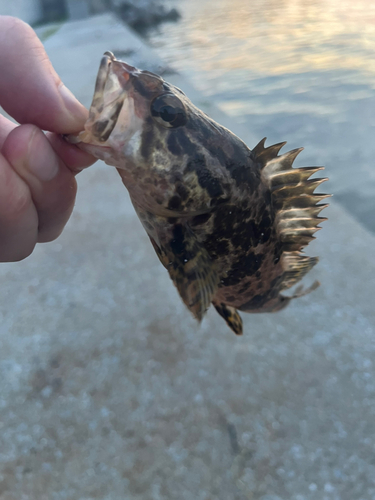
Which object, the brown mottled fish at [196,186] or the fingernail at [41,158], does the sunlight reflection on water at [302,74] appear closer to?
the brown mottled fish at [196,186]

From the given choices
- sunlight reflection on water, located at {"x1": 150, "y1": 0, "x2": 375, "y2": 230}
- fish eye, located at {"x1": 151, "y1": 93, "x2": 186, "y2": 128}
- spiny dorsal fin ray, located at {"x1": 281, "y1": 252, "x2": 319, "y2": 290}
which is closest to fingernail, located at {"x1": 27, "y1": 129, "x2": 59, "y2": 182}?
fish eye, located at {"x1": 151, "y1": 93, "x2": 186, "y2": 128}

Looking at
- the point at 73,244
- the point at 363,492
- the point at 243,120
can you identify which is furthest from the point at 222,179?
the point at 243,120

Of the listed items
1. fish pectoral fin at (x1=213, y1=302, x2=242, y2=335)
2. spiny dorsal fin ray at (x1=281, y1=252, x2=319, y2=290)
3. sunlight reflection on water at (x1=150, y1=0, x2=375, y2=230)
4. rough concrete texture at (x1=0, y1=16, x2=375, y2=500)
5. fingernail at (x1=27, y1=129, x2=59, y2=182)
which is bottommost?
sunlight reflection on water at (x1=150, y1=0, x2=375, y2=230)

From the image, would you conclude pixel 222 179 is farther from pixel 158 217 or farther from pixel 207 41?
pixel 207 41

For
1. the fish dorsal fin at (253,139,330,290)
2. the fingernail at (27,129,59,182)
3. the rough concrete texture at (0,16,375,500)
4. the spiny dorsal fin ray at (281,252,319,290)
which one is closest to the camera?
the fingernail at (27,129,59,182)

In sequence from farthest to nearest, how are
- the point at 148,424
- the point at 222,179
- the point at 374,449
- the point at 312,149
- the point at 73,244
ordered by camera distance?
the point at 312,149 < the point at 73,244 < the point at 148,424 < the point at 374,449 < the point at 222,179

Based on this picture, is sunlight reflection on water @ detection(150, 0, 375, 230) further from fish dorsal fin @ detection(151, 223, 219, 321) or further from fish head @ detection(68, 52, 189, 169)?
fish head @ detection(68, 52, 189, 169)

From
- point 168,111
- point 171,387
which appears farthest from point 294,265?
point 171,387
